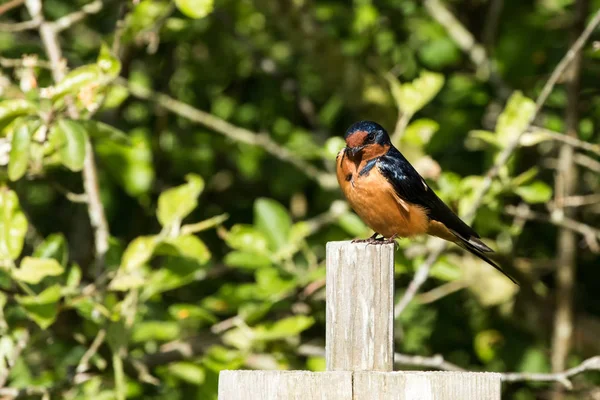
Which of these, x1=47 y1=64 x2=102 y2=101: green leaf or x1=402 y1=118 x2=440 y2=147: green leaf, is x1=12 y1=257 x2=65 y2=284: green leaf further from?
x1=402 y1=118 x2=440 y2=147: green leaf

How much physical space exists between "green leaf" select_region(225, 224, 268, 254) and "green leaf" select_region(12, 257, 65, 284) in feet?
3.16

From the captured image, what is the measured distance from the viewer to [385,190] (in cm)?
381

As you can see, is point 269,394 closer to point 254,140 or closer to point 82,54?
point 254,140

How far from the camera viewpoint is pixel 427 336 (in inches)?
234

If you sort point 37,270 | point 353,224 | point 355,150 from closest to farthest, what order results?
1. point 37,270
2. point 355,150
3. point 353,224

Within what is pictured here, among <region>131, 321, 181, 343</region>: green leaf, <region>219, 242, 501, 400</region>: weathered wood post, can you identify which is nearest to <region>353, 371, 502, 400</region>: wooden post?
<region>219, 242, 501, 400</region>: weathered wood post

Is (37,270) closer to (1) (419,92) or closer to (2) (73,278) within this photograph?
(2) (73,278)

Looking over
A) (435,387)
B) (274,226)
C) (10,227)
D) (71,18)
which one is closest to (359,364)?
(435,387)

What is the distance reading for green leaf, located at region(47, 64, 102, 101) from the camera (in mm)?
3594

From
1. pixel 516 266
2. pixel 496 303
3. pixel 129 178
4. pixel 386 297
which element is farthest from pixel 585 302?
pixel 386 297

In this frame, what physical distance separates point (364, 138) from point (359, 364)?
1.50 metres

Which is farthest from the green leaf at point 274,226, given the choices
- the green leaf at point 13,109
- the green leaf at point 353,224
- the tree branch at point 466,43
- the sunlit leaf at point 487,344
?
the sunlit leaf at point 487,344

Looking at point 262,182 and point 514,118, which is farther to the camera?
point 262,182

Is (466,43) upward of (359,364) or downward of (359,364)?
upward
